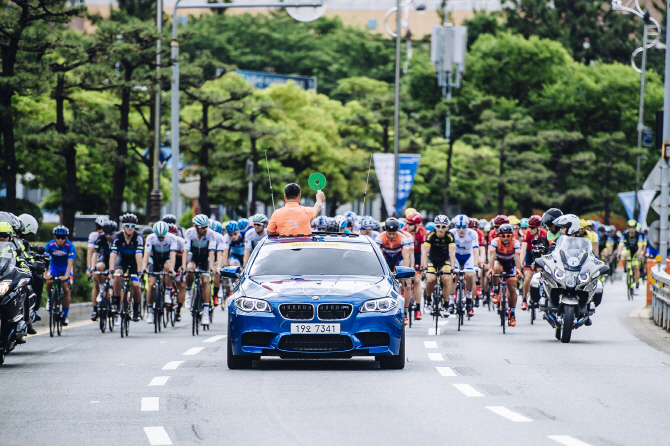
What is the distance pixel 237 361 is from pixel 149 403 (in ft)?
9.30

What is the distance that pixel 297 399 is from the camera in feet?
34.2

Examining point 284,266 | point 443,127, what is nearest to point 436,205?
point 443,127

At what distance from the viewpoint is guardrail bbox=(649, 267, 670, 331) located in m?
20.2

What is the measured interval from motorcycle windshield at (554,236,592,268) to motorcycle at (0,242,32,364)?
7.39m

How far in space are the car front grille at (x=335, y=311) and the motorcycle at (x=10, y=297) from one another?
12.2 ft

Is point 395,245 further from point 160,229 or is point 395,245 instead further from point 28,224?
point 28,224

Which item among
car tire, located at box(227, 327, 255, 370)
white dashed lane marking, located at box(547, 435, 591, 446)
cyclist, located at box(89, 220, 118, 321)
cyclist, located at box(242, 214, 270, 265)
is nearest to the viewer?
white dashed lane marking, located at box(547, 435, 591, 446)

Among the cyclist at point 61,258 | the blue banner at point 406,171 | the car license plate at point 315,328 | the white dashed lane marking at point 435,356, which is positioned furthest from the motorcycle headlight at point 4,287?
the blue banner at point 406,171

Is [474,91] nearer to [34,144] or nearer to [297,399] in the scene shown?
[34,144]

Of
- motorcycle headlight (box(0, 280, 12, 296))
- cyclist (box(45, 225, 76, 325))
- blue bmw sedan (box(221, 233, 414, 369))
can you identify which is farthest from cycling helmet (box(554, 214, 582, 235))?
motorcycle headlight (box(0, 280, 12, 296))

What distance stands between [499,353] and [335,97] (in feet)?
226

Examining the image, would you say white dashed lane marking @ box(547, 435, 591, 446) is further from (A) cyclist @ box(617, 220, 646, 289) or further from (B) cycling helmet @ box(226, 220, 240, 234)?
(A) cyclist @ box(617, 220, 646, 289)

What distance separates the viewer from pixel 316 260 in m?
13.7

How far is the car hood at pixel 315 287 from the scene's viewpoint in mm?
12641
